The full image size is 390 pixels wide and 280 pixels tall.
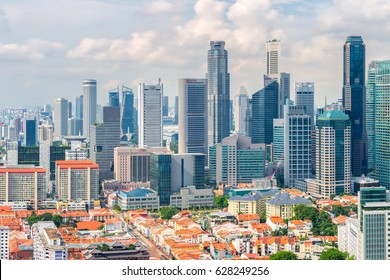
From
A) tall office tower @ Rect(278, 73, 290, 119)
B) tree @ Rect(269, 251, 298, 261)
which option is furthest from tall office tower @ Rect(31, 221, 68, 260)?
tall office tower @ Rect(278, 73, 290, 119)

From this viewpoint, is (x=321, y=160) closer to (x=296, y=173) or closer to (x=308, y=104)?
(x=296, y=173)

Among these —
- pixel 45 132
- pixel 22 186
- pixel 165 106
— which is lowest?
pixel 22 186

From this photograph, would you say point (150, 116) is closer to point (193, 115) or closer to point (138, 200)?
point (193, 115)

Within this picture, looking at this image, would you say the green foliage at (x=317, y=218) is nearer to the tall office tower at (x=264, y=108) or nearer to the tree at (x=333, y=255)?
the tree at (x=333, y=255)

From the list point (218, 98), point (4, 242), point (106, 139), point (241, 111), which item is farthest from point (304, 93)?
point (4, 242)

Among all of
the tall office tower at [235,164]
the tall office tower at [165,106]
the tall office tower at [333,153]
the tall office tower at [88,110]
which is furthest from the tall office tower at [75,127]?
the tall office tower at [333,153]

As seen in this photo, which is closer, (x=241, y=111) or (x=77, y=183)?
(x=77, y=183)

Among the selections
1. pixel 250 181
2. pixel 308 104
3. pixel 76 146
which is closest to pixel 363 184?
pixel 250 181
